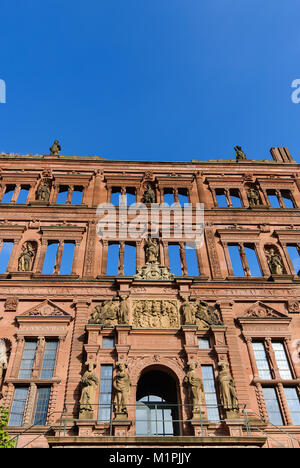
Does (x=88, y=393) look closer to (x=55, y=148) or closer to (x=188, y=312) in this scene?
(x=188, y=312)

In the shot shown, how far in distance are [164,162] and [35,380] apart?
16.5 m

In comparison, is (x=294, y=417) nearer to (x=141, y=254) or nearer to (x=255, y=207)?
(x=141, y=254)

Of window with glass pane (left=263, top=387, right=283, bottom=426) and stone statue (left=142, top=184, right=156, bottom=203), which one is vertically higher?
stone statue (left=142, top=184, right=156, bottom=203)

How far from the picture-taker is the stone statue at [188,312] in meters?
18.4

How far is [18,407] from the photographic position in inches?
645

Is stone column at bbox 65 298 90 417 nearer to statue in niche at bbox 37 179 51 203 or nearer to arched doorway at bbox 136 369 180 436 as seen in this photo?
arched doorway at bbox 136 369 180 436

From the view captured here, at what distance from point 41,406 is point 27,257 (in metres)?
7.91

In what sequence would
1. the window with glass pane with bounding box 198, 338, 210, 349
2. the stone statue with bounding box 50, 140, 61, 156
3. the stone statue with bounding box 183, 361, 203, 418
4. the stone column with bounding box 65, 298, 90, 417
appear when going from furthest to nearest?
the stone statue with bounding box 50, 140, 61, 156 < the window with glass pane with bounding box 198, 338, 210, 349 < the stone column with bounding box 65, 298, 90, 417 < the stone statue with bounding box 183, 361, 203, 418

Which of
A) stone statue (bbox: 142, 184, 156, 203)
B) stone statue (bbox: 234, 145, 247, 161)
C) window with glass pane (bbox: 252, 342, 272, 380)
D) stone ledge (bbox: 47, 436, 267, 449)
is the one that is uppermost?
stone statue (bbox: 234, 145, 247, 161)

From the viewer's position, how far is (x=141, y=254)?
2205 cm

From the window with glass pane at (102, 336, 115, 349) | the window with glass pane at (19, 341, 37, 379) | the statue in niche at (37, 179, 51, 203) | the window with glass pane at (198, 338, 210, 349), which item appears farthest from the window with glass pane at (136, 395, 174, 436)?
the statue in niche at (37, 179, 51, 203)

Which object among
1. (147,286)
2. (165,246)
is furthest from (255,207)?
(147,286)

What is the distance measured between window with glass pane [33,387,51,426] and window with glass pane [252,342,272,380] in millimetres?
9253

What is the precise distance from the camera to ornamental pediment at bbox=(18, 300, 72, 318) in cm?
1877
